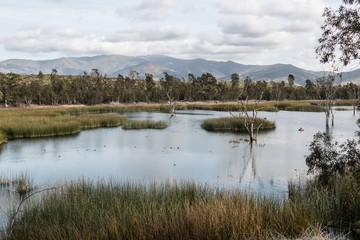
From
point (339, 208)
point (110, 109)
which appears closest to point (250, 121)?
point (339, 208)

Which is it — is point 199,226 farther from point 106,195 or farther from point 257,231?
point 106,195

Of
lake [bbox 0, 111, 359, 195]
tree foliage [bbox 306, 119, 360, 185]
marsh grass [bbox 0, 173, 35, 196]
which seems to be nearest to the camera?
tree foliage [bbox 306, 119, 360, 185]

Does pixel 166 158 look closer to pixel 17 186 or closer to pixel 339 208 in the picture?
pixel 17 186

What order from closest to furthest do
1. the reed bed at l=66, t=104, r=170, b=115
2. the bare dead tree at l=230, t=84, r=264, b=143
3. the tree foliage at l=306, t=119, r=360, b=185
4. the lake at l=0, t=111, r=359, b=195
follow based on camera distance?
the tree foliage at l=306, t=119, r=360, b=185 < the lake at l=0, t=111, r=359, b=195 < the bare dead tree at l=230, t=84, r=264, b=143 < the reed bed at l=66, t=104, r=170, b=115

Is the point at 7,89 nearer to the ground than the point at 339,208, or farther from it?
farther from it

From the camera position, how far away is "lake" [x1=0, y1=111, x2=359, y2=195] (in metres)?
15.8

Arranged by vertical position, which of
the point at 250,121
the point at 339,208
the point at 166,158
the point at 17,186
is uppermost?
the point at 250,121

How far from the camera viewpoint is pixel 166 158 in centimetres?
2092

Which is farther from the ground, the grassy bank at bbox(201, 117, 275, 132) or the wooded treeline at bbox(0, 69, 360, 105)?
the wooded treeline at bbox(0, 69, 360, 105)

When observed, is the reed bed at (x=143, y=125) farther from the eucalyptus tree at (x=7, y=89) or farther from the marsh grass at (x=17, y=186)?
the eucalyptus tree at (x=7, y=89)

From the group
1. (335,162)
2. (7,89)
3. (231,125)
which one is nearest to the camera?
(335,162)

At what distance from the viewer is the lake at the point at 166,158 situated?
15.8m

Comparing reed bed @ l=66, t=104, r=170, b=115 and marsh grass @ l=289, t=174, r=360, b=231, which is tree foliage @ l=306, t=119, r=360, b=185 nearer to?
marsh grass @ l=289, t=174, r=360, b=231

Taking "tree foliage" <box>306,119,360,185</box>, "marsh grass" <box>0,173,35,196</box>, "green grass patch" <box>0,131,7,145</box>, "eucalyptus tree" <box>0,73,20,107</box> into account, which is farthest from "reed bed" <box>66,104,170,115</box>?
"tree foliage" <box>306,119,360,185</box>
